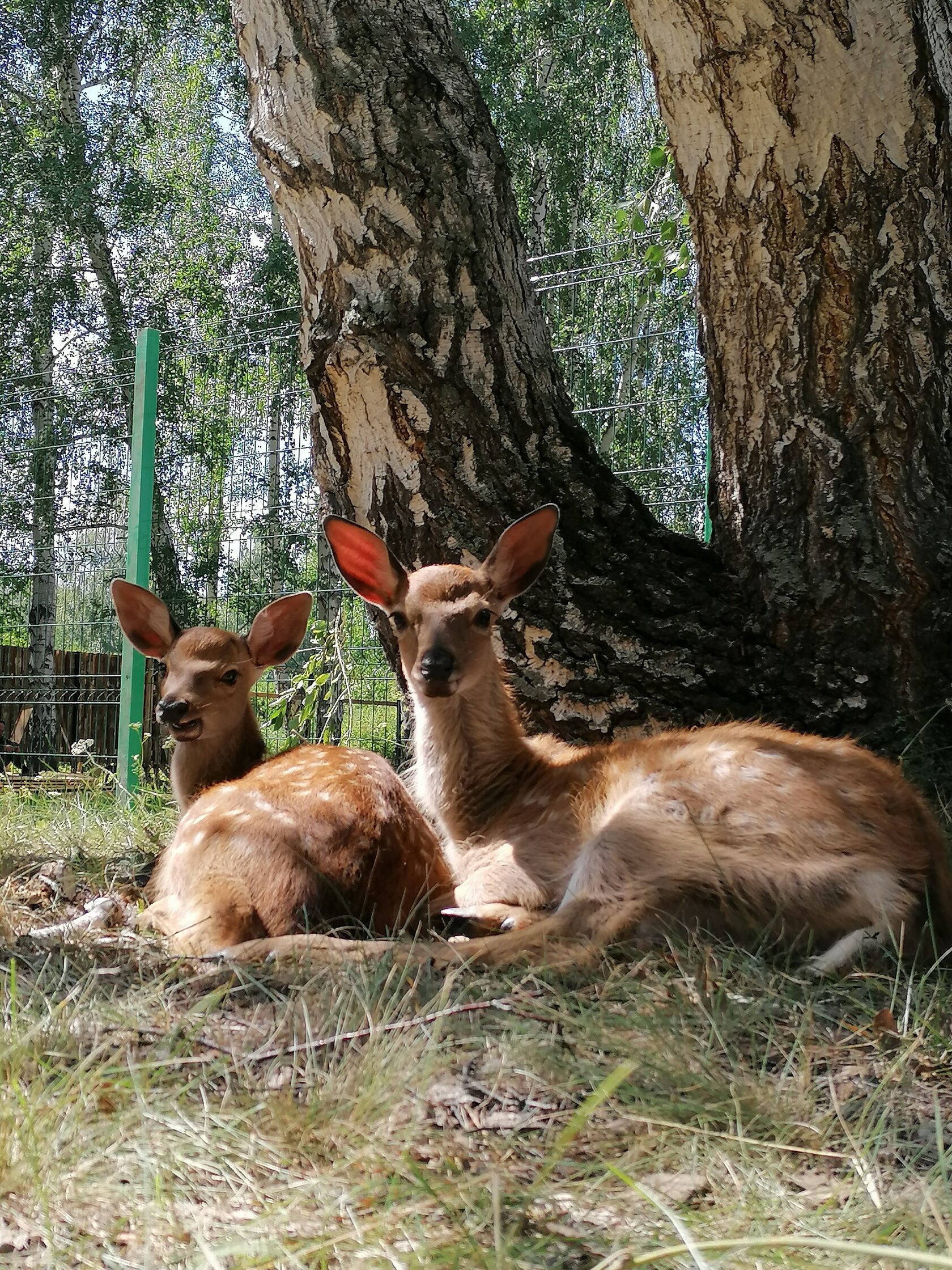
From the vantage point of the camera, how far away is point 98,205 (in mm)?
17797

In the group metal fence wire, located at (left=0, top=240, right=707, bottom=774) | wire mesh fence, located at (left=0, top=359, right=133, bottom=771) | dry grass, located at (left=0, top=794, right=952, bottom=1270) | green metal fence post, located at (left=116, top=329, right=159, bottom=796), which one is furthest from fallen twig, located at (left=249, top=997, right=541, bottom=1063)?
wire mesh fence, located at (left=0, top=359, right=133, bottom=771)

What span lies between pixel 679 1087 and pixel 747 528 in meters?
3.03

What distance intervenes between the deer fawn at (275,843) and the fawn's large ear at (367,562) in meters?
0.60

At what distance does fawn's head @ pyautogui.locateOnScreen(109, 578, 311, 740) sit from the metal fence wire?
1791mm

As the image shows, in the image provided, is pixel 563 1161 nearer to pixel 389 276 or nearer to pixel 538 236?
pixel 389 276

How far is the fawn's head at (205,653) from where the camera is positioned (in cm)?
443

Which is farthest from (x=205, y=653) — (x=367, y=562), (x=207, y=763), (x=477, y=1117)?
(x=477, y=1117)

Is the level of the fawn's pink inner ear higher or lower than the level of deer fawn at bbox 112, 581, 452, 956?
higher

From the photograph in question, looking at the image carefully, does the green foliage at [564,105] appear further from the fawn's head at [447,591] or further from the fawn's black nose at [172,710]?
the fawn's black nose at [172,710]

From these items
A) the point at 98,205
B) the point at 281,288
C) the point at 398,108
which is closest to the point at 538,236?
the point at 281,288

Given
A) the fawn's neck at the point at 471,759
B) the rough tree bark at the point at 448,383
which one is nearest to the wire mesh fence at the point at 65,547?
the rough tree bark at the point at 448,383

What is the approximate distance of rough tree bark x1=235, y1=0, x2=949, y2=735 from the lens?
15.3ft

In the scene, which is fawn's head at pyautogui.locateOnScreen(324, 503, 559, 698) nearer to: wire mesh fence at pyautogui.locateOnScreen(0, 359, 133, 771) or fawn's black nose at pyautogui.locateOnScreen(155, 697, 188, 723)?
fawn's black nose at pyautogui.locateOnScreen(155, 697, 188, 723)

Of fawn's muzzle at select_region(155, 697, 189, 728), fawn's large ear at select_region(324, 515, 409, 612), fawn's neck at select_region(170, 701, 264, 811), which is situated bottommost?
fawn's neck at select_region(170, 701, 264, 811)
